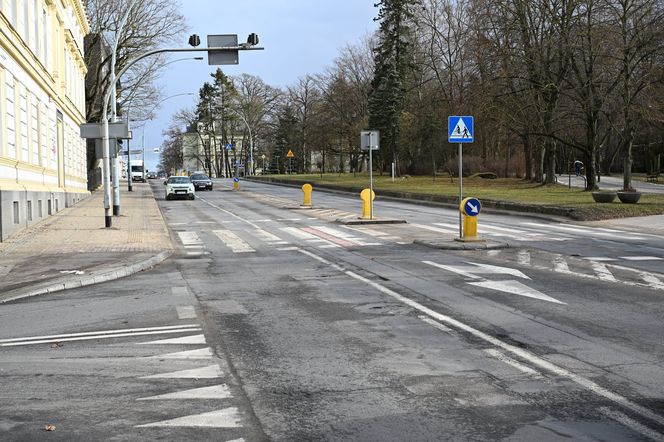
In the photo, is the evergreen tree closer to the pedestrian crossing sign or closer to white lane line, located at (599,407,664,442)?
the pedestrian crossing sign

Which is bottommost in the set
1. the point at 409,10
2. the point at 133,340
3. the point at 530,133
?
the point at 133,340

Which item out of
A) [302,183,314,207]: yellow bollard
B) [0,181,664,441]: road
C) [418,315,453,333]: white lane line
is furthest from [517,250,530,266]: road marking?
[302,183,314,207]: yellow bollard

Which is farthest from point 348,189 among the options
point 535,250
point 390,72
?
point 535,250

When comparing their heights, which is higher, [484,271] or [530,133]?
[530,133]

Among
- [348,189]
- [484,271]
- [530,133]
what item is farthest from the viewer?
[348,189]

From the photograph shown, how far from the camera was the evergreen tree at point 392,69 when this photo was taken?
5853 centimetres

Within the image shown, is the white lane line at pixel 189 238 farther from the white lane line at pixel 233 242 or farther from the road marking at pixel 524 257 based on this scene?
the road marking at pixel 524 257

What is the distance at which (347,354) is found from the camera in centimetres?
604

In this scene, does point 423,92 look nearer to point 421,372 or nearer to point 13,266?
point 13,266

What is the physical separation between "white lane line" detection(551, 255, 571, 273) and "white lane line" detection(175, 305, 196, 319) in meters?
6.46

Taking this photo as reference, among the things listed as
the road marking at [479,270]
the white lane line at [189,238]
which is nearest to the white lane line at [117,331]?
the road marking at [479,270]

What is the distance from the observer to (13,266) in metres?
12.5

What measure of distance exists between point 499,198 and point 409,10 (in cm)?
3325

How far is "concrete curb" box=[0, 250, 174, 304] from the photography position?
9781 mm
